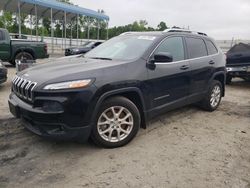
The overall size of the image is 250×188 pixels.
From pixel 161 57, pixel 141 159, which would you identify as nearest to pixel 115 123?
pixel 141 159

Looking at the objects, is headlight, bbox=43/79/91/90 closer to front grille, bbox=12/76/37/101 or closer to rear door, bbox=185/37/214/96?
front grille, bbox=12/76/37/101

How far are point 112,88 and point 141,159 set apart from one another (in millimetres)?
1038

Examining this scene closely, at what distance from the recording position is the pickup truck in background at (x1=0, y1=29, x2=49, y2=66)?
1298cm

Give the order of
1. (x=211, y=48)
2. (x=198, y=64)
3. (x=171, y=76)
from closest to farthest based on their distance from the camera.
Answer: (x=171, y=76)
(x=198, y=64)
(x=211, y=48)

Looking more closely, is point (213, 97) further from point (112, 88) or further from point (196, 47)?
point (112, 88)

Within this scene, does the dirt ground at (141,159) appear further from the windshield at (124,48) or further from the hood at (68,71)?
the windshield at (124,48)

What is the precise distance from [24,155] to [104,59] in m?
1.91

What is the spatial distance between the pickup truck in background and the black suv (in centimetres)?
900

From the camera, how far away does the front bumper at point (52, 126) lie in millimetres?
3593

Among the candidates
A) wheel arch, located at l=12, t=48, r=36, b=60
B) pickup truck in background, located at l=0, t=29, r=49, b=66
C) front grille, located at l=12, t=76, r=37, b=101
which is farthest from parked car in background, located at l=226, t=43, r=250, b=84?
wheel arch, located at l=12, t=48, r=36, b=60

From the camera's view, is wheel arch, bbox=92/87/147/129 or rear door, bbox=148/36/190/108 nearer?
wheel arch, bbox=92/87/147/129

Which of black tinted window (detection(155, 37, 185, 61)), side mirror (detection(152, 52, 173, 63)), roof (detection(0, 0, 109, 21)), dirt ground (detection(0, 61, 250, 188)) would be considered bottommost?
dirt ground (detection(0, 61, 250, 188))

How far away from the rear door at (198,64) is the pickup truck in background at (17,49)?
950 cm

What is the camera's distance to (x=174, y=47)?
5180 mm
